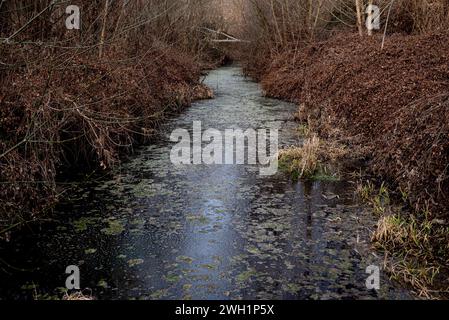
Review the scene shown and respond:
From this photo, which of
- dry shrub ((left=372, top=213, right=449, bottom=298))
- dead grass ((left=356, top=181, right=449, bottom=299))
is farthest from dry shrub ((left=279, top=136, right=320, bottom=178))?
dry shrub ((left=372, top=213, right=449, bottom=298))

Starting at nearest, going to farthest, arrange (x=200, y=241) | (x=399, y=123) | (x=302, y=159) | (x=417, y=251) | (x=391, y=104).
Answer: (x=417, y=251), (x=200, y=241), (x=399, y=123), (x=302, y=159), (x=391, y=104)

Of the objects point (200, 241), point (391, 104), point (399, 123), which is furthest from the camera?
point (391, 104)

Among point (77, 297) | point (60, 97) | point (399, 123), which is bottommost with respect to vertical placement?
point (77, 297)

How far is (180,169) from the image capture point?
795 cm

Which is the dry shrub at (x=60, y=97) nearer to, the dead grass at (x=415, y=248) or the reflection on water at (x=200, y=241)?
the reflection on water at (x=200, y=241)

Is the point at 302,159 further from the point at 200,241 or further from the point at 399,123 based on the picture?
the point at 200,241

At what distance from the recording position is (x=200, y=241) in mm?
5273

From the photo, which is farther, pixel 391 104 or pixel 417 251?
pixel 391 104

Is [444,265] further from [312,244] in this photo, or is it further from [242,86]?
[242,86]

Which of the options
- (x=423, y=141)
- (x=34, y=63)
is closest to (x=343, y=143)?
(x=423, y=141)

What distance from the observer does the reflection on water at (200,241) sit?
4316 millimetres

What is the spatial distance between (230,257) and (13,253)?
2303mm

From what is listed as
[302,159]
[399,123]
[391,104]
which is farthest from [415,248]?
[391,104]

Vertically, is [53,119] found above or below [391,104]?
below
